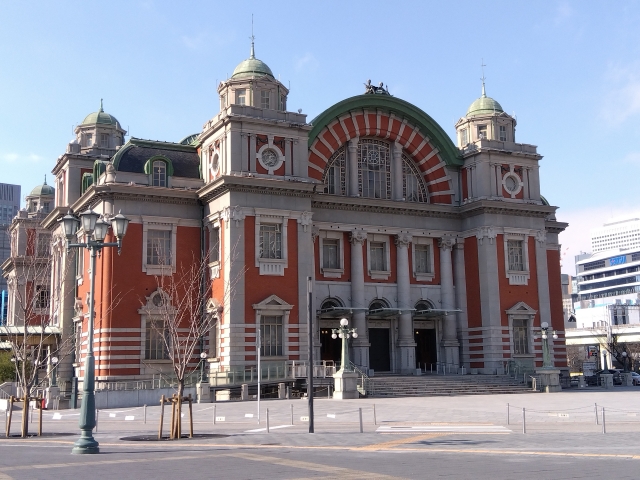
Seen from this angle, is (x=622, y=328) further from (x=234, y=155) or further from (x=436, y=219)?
(x=234, y=155)

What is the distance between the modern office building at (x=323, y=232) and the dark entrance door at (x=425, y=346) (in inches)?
3.3

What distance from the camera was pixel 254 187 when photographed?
4362cm

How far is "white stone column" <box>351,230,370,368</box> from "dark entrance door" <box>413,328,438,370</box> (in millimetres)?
4919

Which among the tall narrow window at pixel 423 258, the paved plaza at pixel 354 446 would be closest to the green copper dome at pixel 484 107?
the tall narrow window at pixel 423 258

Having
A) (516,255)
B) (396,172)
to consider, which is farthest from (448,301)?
(396,172)

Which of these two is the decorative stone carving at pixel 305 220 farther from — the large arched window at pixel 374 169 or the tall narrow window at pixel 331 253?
the large arched window at pixel 374 169

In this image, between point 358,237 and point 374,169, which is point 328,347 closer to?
point 358,237

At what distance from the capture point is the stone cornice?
4294 centimetres

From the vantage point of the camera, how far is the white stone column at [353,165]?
1945 inches

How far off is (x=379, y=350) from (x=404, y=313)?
284cm

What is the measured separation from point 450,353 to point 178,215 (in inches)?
763

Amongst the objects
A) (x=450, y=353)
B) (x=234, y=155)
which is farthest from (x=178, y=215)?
(x=450, y=353)

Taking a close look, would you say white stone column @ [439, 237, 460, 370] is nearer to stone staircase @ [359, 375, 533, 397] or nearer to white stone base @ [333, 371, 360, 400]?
stone staircase @ [359, 375, 533, 397]

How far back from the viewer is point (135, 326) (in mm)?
43562
